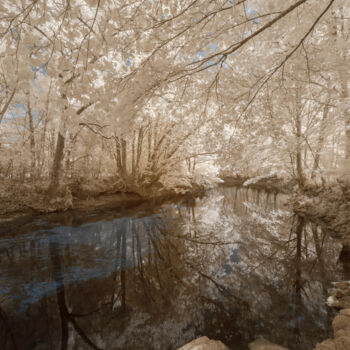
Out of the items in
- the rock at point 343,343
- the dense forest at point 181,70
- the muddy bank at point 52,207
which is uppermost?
the dense forest at point 181,70

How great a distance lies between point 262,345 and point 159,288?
1.92 m

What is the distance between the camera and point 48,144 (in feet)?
44.2

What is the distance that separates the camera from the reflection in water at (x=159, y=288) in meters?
2.73

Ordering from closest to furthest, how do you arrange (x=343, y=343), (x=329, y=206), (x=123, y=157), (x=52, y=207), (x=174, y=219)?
(x=343, y=343), (x=329, y=206), (x=52, y=207), (x=174, y=219), (x=123, y=157)

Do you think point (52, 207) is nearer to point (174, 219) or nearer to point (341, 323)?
point (174, 219)

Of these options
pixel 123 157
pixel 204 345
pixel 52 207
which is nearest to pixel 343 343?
pixel 204 345

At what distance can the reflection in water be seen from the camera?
107 inches

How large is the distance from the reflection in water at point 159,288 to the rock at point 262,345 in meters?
0.10

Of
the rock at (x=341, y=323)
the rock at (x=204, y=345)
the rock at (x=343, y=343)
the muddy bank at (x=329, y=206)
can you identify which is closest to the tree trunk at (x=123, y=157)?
the muddy bank at (x=329, y=206)

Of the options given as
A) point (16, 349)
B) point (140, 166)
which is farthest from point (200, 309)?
point (140, 166)

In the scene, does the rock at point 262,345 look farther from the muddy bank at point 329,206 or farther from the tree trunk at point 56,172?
the tree trunk at point 56,172

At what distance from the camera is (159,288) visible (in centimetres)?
376

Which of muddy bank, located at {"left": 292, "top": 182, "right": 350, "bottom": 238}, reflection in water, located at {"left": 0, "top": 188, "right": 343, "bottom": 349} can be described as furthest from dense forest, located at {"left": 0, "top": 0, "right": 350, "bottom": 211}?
reflection in water, located at {"left": 0, "top": 188, "right": 343, "bottom": 349}

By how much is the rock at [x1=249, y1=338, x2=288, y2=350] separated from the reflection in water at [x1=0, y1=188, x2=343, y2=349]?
0.33 ft
